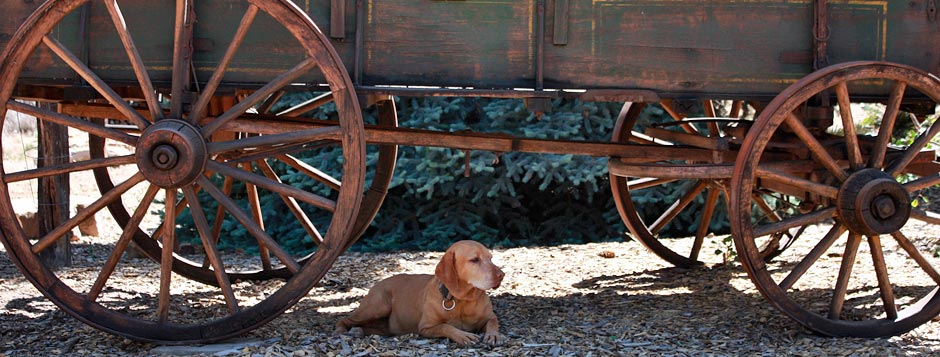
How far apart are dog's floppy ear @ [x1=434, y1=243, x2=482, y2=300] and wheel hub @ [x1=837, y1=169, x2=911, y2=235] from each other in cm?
184

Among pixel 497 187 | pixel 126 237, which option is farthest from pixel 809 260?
pixel 497 187

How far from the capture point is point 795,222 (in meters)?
4.73

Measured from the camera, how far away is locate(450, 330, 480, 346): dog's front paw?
450 cm

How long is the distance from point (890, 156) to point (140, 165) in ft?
12.6

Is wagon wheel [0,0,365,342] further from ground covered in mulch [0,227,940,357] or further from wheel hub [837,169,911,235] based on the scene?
wheel hub [837,169,911,235]

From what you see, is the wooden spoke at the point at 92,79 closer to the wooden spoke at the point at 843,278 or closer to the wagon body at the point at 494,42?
the wagon body at the point at 494,42

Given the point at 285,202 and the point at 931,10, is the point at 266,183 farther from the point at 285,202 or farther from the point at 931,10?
the point at 931,10

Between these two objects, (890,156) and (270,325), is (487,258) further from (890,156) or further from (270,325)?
(890,156)

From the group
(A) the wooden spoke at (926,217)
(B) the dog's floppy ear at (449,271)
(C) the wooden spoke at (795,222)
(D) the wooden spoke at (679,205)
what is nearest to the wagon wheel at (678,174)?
(D) the wooden spoke at (679,205)

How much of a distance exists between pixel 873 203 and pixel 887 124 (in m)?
0.40

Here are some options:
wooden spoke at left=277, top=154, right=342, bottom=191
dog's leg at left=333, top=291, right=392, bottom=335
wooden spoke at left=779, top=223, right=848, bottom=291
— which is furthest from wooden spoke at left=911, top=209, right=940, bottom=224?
wooden spoke at left=277, top=154, right=342, bottom=191

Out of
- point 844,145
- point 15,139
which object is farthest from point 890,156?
point 15,139

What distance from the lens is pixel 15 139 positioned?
Answer: 1287 centimetres

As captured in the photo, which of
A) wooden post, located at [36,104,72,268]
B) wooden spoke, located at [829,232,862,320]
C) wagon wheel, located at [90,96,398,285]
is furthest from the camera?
wooden post, located at [36,104,72,268]
